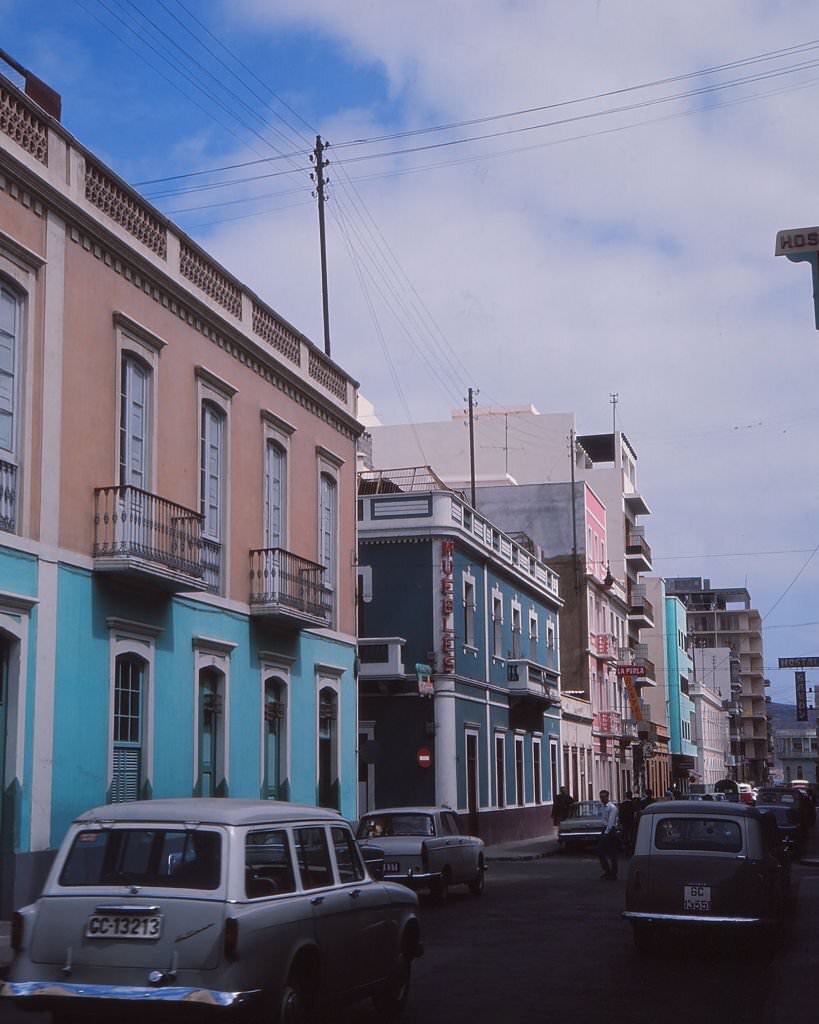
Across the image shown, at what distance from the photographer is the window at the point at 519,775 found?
44.9 metres

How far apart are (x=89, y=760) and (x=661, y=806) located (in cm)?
741

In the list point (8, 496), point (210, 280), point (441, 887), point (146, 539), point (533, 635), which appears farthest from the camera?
point (533, 635)

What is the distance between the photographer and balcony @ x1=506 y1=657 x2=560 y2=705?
143ft

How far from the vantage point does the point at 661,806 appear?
1609 cm

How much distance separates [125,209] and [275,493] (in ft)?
22.9

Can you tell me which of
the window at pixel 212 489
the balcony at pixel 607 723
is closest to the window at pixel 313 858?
the window at pixel 212 489

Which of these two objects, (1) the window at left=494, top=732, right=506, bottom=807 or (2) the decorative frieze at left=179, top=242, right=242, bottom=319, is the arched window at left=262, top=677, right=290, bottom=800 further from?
(1) the window at left=494, top=732, right=506, bottom=807

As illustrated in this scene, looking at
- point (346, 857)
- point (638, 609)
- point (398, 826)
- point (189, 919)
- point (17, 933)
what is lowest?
point (398, 826)

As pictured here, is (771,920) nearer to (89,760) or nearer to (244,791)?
(89,760)

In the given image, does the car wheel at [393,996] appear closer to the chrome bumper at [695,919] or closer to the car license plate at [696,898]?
the chrome bumper at [695,919]

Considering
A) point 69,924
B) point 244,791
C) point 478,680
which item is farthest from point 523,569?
point 69,924

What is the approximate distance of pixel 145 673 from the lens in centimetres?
2044

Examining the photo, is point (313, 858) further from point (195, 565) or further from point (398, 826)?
point (398, 826)

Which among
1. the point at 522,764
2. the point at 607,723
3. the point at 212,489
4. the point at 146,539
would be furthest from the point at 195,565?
the point at 607,723
